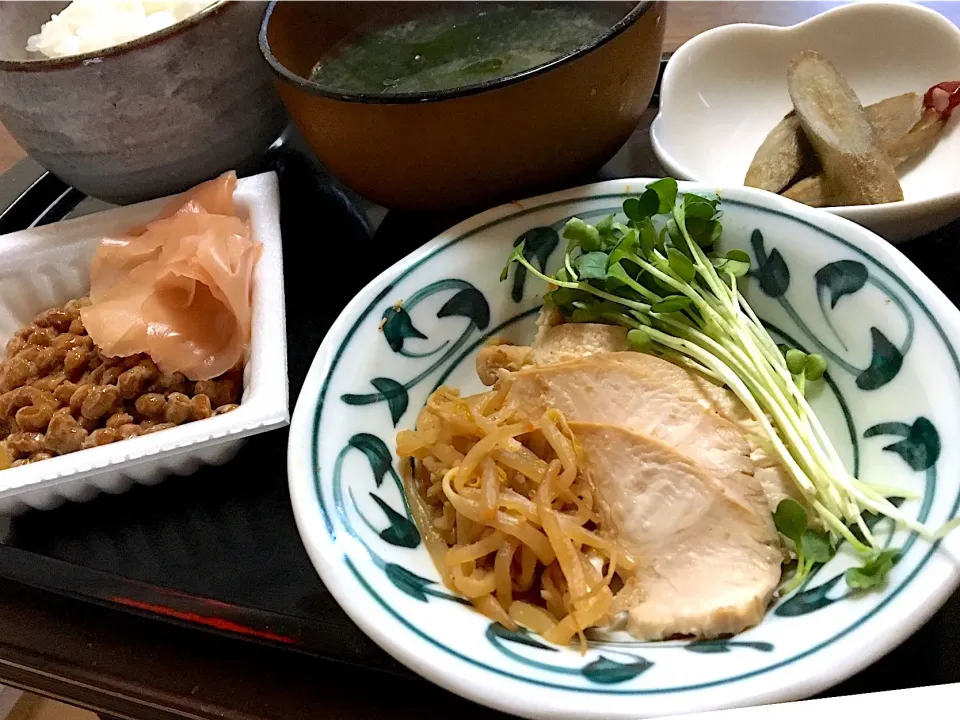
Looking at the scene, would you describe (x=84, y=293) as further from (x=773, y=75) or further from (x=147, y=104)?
(x=773, y=75)

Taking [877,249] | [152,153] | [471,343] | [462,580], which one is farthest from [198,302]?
[877,249]

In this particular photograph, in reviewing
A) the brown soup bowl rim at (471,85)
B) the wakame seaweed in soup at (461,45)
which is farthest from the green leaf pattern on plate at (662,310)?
the wakame seaweed in soup at (461,45)

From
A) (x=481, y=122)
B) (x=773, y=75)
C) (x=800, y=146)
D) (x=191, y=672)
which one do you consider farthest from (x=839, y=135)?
(x=191, y=672)

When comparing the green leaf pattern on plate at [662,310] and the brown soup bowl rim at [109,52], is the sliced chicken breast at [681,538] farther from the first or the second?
the brown soup bowl rim at [109,52]

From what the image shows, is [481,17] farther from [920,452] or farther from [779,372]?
[920,452]

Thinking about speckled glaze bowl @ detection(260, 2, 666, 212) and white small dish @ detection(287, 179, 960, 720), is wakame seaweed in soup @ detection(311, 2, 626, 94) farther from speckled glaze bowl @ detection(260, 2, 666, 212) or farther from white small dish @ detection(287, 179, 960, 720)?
white small dish @ detection(287, 179, 960, 720)
